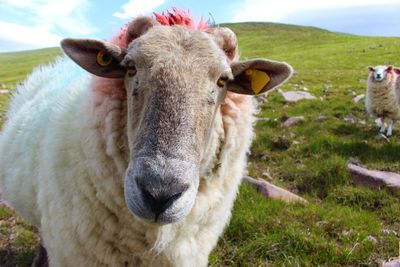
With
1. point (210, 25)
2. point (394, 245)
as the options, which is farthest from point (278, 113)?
point (210, 25)

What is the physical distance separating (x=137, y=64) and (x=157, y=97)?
0.34 m

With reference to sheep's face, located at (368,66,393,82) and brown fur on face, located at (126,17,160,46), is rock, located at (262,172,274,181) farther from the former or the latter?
sheep's face, located at (368,66,393,82)

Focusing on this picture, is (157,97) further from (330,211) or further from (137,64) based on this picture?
(330,211)

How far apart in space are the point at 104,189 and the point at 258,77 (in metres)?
1.30

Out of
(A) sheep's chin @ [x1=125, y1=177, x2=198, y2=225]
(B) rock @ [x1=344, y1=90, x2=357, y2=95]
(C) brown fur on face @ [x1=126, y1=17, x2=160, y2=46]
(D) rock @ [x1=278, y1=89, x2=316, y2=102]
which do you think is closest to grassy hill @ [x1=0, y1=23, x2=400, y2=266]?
(A) sheep's chin @ [x1=125, y1=177, x2=198, y2=225]

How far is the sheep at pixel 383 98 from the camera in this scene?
8.55m

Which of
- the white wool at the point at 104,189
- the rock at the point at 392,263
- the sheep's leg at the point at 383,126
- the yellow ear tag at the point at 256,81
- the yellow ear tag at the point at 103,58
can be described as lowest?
the sheep's leg at the point at 383,126

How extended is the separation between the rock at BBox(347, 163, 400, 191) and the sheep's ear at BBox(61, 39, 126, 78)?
12.2 ft

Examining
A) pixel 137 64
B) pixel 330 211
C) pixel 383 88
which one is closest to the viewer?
pixel 137 64

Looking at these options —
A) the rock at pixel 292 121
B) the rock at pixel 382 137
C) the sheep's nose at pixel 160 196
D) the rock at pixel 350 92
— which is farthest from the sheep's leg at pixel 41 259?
the rock at pixel 350 92

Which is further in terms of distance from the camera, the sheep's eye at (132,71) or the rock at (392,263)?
the rock at (392,263)

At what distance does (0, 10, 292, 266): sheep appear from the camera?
2033mm

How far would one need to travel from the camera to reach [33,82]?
180 inches

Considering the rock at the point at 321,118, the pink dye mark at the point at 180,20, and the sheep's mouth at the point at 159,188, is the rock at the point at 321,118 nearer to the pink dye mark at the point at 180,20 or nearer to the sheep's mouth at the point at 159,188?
the pink dye mark at the point at 180,20
